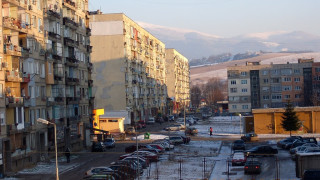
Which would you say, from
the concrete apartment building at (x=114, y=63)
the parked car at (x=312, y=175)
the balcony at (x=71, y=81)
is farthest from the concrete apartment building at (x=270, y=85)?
the parked car at (x=312, y=175)

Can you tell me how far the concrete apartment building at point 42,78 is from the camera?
4416 cm

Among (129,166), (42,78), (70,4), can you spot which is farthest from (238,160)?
(70,4)

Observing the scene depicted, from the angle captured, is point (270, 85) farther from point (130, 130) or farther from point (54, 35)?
point (54, 35)

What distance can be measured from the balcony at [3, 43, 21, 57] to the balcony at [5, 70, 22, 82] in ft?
5.65

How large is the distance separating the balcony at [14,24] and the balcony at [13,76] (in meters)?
4.22

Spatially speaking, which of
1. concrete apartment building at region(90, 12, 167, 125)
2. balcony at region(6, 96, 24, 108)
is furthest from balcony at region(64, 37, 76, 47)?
concrete apartment building at region(90, 12, 167, 125)

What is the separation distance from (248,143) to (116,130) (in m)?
28.3

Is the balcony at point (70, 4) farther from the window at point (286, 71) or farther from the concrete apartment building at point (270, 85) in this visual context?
the window at point (286, 71)

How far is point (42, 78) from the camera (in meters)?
52.1

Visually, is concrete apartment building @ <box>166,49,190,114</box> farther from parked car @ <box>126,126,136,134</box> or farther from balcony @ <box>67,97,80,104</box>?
balcony @ <box>67,97,80,104</box>

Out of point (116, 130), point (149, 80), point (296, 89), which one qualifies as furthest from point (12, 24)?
point (296, 89)

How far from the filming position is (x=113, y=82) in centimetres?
9644

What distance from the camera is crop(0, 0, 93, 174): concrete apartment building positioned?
4416 cm

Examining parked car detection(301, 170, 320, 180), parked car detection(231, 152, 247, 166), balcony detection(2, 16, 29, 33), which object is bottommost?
parked car detection(231, 152, 247, 166)
